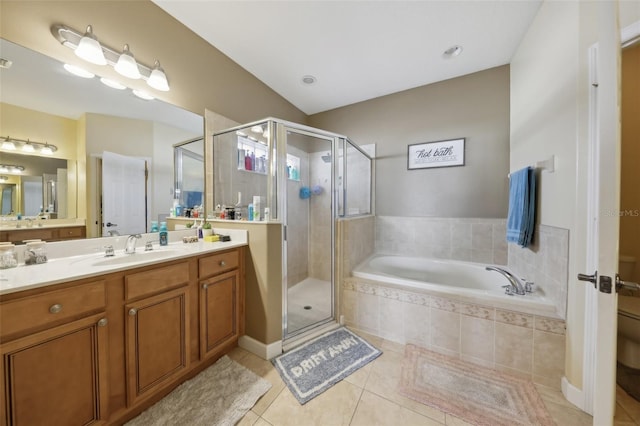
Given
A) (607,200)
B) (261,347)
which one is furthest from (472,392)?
(261,347)

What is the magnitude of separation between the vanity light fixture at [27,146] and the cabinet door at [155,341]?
105cm

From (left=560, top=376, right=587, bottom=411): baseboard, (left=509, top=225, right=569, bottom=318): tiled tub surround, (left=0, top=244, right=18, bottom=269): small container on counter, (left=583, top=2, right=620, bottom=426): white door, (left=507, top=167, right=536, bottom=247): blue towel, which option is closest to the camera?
(left=583, top=2, right=620, bottom=426): white door

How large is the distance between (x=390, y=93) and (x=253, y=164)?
2.15 meters

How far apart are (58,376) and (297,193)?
7.29 feet

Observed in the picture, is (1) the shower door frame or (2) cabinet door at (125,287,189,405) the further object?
(1) the shower door frame

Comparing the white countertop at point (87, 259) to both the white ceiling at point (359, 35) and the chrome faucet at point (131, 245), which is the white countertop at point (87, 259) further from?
the white ceiling at point (359, 35)

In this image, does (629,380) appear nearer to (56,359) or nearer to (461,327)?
(461,327)

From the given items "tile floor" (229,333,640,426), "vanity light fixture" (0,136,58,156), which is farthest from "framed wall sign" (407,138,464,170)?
"vanity light fixture" (0,136,58,156)

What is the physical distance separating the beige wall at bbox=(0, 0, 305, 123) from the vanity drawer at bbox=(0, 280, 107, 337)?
1.38 metres

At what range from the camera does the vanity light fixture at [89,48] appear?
1.28 metres

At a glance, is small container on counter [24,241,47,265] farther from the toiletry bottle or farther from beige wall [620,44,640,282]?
beige wall [620,44,640,282]

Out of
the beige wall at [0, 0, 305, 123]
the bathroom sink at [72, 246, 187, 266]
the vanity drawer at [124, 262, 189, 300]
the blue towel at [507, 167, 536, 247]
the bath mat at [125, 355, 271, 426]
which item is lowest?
the bath mat at [125, 355, 271, 426]

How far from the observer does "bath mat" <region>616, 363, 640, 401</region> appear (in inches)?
51.3

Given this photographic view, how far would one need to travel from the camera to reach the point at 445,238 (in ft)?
8.59
